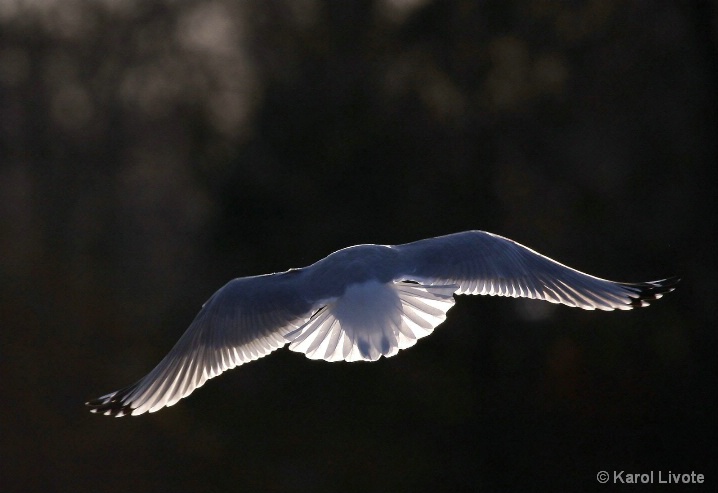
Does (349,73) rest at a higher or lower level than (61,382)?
higher

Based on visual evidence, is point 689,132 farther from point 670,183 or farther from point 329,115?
point 329,115

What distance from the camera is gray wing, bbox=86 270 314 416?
8.86 feet

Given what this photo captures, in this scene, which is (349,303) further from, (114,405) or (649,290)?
(649,290)

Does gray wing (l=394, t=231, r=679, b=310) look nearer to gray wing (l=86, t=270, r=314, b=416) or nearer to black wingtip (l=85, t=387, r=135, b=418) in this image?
gray wing (l=86, t=270, r=314, b=416)

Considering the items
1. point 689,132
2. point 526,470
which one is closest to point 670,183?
point 689,132

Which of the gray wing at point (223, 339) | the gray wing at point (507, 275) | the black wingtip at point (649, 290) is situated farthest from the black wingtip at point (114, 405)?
the black wingtip at point (649, 290)

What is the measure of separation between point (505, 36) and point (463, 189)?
113 cm

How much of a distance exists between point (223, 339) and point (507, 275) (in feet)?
2.70

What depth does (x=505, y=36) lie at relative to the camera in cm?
688

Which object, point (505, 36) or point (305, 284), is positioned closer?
point (305, 284)

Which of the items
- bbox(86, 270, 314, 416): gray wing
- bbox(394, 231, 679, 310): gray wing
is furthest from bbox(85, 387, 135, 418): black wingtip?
bbox(394, 231, 679, 310): gray wing

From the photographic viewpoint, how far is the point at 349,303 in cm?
260

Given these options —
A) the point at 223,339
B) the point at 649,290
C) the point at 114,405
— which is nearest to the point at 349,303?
the point at 223,339

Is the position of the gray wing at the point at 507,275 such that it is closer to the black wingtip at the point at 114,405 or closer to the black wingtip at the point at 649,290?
the black wingtip at the point at 649,290
